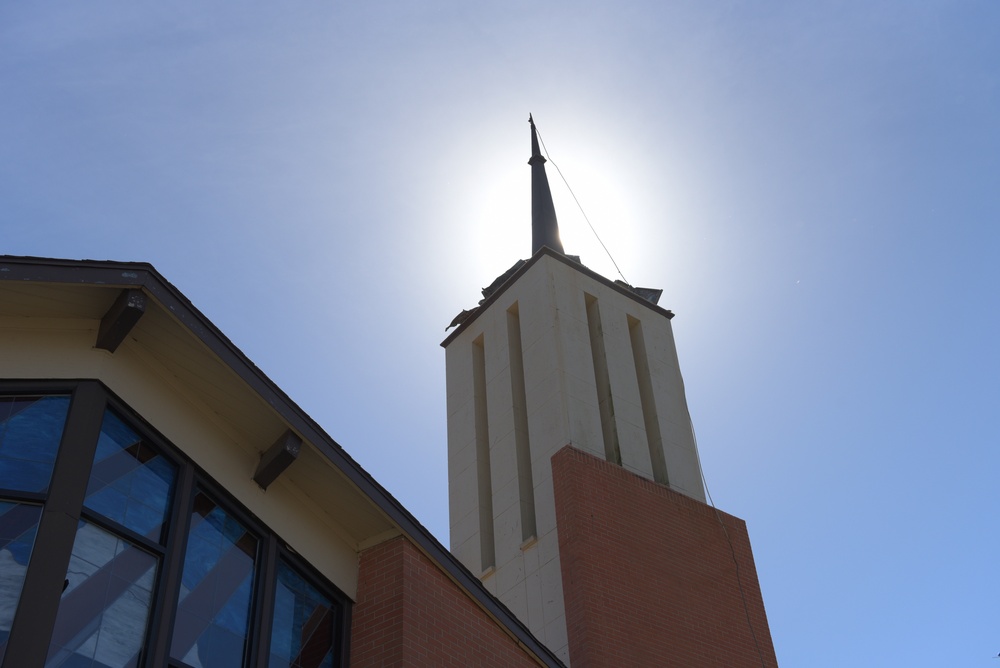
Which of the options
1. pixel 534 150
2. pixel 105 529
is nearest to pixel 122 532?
pixel 105 529

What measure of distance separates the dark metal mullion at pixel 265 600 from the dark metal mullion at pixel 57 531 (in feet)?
6.16

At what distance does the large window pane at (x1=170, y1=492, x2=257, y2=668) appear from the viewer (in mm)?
8320

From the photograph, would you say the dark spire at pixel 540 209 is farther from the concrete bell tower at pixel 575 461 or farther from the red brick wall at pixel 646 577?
the red brick wall at pixel 646 577

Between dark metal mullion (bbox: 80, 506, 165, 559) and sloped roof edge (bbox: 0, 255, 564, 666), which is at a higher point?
sloped roof edge (bbox: 0, 255, 564, 666)

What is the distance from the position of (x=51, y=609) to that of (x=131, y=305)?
2.41 m

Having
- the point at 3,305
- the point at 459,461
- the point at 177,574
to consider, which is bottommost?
the point at 177,574

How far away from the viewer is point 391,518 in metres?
10.3

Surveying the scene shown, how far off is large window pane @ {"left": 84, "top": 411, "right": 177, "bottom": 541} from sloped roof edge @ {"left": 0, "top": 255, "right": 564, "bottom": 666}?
960 mm

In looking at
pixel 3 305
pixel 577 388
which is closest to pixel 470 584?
pixel 3 305

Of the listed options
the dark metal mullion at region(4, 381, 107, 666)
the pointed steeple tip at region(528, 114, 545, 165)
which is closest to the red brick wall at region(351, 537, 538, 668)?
the dark metal mullion at region(4, 381, 107, 666)

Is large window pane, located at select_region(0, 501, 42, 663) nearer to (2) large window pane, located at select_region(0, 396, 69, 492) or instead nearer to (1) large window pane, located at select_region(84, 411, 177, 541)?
(2) large window pane, located at select_region(0, 396, 69, 492)

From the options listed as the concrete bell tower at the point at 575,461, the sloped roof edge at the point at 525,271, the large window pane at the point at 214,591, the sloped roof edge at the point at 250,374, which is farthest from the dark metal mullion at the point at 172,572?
the sloped roof edge at the point at 525,271

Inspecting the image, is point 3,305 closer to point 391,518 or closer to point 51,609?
point 51,609

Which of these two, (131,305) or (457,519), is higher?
(457,519)
